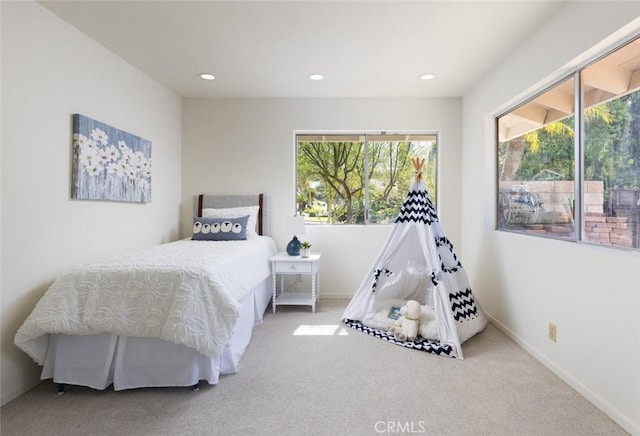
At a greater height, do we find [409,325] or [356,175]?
[356,175]

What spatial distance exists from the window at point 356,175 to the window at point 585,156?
1420 millimetres

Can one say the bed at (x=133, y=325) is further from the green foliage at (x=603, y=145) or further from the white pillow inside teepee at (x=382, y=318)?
Result: the green foliage at (x=603, y=145)

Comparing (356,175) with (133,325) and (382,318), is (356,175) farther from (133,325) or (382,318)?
(133,325)

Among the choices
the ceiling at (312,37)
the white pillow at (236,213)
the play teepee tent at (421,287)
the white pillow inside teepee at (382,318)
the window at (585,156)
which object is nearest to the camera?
the window at (585,156)

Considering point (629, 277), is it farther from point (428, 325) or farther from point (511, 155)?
point (511, 155)

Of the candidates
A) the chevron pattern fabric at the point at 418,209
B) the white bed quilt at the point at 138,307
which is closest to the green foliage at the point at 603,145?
the chevron pattern fabric at the point at 418,209

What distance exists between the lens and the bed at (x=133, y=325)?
1923 millimetres

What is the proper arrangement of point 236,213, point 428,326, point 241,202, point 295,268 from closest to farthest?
point 428,326, point 295,268, point 236,213, point 241,202

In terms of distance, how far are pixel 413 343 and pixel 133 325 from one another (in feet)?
6.65

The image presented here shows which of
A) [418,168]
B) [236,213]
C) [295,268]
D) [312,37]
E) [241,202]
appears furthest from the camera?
[241,202]

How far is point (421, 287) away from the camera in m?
3.66

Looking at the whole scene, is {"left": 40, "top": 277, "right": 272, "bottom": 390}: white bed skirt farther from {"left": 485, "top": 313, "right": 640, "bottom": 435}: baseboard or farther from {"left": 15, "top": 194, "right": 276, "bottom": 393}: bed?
{"left": 485, "top": 313, "right": 640, "bottom": 435}: baseboard

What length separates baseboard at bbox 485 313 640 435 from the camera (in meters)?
1.70

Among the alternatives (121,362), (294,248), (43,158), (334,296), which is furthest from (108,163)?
(334,296)
